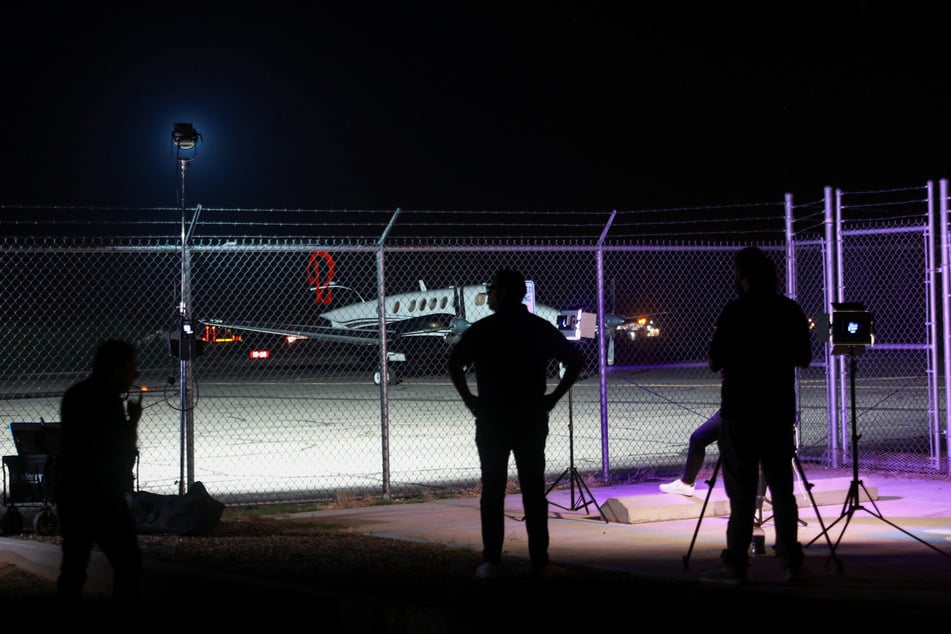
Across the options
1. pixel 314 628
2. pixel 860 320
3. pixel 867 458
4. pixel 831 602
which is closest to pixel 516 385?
pixel 314 628

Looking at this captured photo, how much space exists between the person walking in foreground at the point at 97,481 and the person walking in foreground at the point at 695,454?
186 inches

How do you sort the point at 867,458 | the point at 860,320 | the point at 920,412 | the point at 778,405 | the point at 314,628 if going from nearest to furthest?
1. the point at 314,628
2. the point at 778,405
3. the point at 860,320
4. the point at 867,458
5. the point at 920,412

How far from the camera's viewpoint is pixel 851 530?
8.26 m

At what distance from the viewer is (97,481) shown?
5.20m

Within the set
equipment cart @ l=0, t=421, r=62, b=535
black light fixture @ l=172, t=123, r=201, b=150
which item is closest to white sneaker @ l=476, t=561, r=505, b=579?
equipment cart @ l=0, t=421, r=62, b=535

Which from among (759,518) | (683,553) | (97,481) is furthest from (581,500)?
(97,481)

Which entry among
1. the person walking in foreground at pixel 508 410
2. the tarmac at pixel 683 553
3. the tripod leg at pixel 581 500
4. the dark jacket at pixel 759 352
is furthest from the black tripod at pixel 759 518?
the tripod leg at pixel 581 500

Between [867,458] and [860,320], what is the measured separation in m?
5.08

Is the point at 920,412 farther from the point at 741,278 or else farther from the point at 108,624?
the point at 108,624

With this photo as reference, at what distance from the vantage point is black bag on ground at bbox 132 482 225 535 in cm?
834

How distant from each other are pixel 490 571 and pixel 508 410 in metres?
0.89

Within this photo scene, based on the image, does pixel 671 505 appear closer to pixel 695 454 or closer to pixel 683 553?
pixel 695 454

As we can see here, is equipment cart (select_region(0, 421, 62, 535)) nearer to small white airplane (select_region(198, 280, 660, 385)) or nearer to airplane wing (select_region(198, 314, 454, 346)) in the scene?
small white airplane (select_region(198, 280, 660, 385))

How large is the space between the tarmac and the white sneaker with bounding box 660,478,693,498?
9 centimetres
